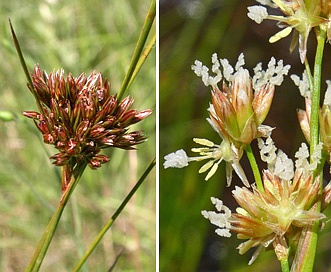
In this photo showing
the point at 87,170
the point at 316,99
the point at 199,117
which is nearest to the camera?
the point at 316,99

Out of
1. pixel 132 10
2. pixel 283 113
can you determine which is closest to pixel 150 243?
pixel 132 10

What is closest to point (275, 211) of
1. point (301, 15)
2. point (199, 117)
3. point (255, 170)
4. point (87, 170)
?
point (255, 170)

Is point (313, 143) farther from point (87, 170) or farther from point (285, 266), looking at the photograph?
point (87, 170)

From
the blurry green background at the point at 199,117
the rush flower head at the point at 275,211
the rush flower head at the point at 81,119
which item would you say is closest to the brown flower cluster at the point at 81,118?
the rush flower head at the point at 81,119

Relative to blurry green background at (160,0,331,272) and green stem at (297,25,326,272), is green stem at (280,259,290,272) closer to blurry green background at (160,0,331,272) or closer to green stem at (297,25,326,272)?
green stem at (297,25,326,272)

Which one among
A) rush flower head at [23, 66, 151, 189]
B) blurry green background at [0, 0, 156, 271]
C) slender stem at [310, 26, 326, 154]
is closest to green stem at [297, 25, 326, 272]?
slender stem at [310, 26, 326, 154]

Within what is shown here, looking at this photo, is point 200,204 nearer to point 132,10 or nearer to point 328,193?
point 132,10
